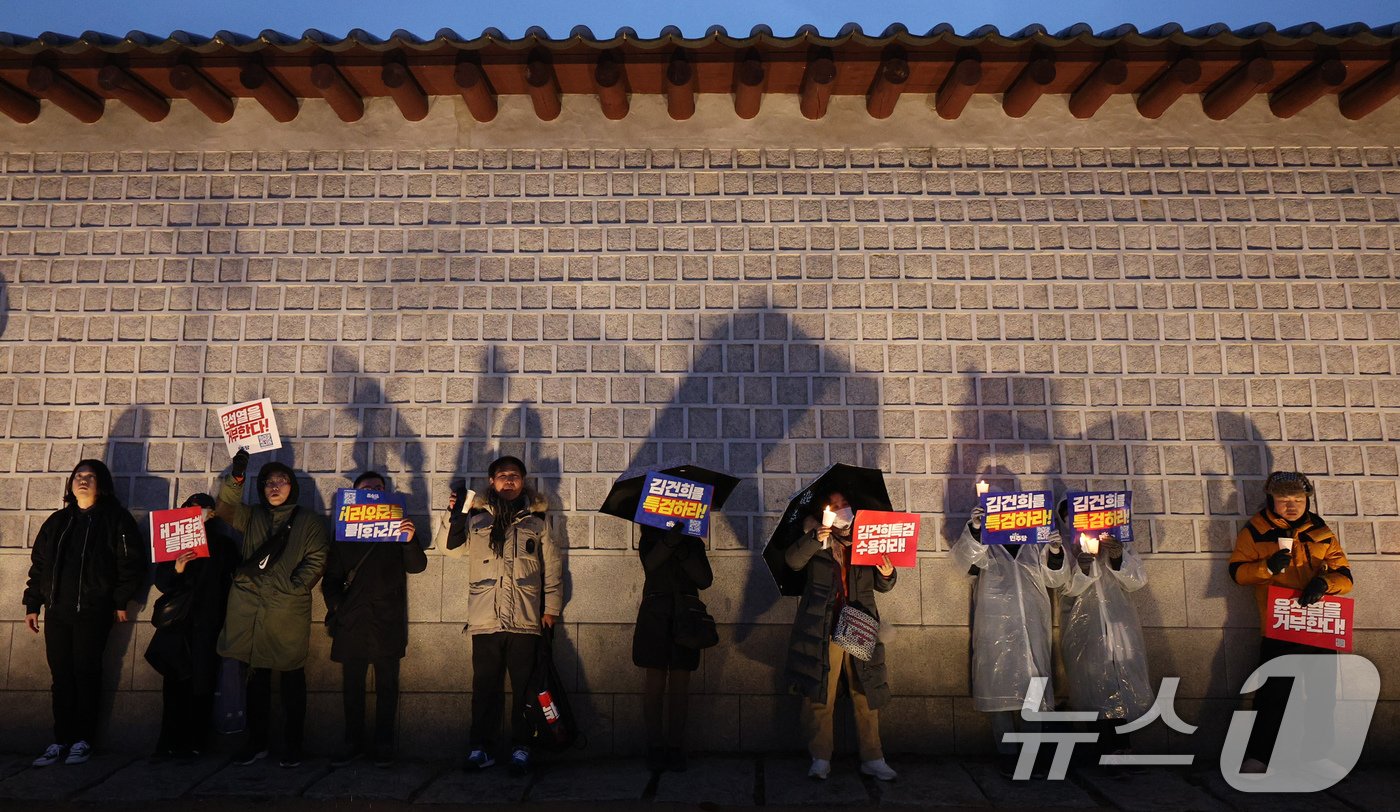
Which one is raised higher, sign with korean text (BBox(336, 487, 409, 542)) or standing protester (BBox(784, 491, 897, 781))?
sign with korean text (BBox(336, 487, 409, 542))

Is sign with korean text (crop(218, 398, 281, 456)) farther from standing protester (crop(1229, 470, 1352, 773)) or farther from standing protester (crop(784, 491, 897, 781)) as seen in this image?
standing protester (crop(1229, 470, 1352, 773))

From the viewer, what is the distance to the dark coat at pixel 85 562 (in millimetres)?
5664

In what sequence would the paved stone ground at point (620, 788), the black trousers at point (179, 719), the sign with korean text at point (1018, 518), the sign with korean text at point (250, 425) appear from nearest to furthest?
the paved stone ground at point (620, 788) < the sign with korean text at point (1018, 518) < the black trousers at point (179, 719) < the sign with korean text at point (250, 425)

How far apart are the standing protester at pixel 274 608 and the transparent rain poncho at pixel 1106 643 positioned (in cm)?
495

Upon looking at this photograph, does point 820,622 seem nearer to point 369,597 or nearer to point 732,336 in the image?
point 732,336

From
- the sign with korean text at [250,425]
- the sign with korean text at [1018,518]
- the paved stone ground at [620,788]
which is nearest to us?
the paved stone ground at [620,788]

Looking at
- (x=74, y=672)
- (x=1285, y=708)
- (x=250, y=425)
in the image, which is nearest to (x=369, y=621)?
(x=250, y=425)

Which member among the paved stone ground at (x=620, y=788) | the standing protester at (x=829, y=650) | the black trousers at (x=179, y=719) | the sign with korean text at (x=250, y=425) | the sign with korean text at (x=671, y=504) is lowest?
the paved stone ground at (x=620, y=788)

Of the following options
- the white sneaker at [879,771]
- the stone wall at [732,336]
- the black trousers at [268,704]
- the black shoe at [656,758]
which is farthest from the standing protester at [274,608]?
the white sneaker at [879,771]

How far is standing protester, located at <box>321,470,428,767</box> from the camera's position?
5598 millimetres

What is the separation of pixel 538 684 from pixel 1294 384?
5.64m

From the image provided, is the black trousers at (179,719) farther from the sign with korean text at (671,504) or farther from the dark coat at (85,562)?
the sign with korean text at (671,504)

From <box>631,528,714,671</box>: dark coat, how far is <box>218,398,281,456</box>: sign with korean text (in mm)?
2696

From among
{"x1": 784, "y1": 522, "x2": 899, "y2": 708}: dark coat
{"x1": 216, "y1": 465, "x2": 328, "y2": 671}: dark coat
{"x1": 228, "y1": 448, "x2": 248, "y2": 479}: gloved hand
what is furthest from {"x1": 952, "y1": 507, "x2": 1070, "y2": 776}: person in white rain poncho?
{"x1": 228, "y1": 448, "x2": 248, "y2": 479}: gloved hand
